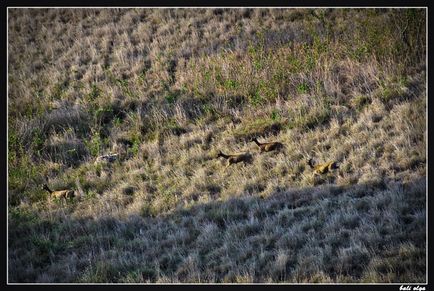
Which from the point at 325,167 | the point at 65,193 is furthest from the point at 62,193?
the point at 325,167

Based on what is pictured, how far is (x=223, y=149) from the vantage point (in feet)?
28.1

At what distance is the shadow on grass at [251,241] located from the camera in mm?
4793

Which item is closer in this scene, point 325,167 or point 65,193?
point 325,167

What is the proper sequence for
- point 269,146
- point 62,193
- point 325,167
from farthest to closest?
point 269,146 < point 62,193 < point 325,167

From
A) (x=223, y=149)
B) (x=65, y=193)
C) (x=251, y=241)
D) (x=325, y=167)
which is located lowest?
(x=65, y=193)

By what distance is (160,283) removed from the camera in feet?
15.8

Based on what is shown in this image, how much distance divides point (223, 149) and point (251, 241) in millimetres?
3270

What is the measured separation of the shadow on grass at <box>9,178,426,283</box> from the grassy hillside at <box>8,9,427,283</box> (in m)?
0.02

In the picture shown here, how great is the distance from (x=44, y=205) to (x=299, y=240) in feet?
15.0

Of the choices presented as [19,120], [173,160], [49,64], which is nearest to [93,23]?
[49,64]

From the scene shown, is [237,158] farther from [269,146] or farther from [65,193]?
[65,193]

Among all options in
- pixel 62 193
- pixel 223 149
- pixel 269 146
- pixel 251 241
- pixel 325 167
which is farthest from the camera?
pixel 223 149

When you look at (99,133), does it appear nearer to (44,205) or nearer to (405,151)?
(44,205)

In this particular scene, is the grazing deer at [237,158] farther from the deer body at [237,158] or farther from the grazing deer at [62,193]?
the grazing deer at [62,193]
